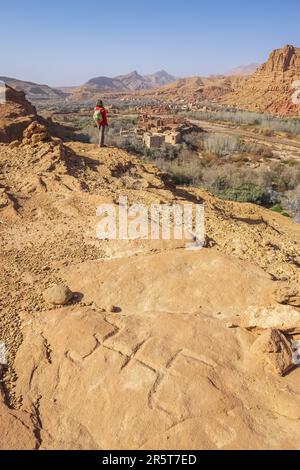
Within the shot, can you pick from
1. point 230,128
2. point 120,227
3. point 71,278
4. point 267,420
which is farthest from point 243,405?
point 230,128

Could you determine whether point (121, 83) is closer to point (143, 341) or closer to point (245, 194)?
point (245, 194)

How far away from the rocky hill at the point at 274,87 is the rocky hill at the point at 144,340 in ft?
145

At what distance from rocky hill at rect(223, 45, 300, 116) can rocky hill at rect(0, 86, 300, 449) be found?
44.2 meters

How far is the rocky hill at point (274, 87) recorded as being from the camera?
151 feet

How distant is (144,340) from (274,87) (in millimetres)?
53048

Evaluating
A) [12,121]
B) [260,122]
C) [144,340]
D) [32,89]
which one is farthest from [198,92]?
[144,340]

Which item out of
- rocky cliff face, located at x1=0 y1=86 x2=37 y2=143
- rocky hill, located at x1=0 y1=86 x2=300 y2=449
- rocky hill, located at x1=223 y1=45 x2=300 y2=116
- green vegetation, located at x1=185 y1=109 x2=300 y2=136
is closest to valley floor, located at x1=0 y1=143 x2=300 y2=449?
rocky hill, located at x1=0 y1=86 x2=300 y2=449

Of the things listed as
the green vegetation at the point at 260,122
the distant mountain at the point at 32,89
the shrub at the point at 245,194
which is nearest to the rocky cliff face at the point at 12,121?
the shrub at the point at 245,194

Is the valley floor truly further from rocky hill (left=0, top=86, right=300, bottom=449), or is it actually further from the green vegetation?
the green vegetation

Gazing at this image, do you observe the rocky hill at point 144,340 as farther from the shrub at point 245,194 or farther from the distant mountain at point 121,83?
the distant mountain at point 121,83

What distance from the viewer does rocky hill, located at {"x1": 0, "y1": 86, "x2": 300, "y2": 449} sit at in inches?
109

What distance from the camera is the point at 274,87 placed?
4994 centimetres

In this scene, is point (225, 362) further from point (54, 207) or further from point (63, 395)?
point (54, 207)

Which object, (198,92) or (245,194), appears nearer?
(245,194)
